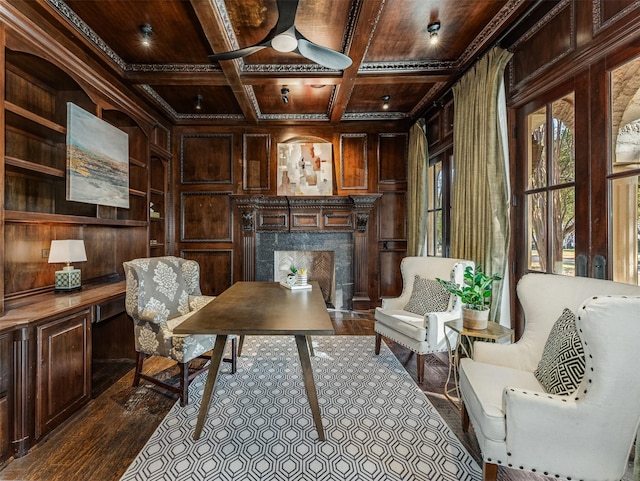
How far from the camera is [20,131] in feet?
7.57

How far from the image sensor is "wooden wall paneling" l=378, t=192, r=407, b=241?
468 centimetres

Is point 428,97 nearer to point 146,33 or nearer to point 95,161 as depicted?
point 146,33

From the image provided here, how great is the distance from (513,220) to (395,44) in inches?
78.8

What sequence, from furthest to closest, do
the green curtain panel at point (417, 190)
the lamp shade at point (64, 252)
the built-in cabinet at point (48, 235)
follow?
the green curtain panel at point (417, 190) → the lamp shade at point (64, 252) → the built-in cabinet at point (48, 235)

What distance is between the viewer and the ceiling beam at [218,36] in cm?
213

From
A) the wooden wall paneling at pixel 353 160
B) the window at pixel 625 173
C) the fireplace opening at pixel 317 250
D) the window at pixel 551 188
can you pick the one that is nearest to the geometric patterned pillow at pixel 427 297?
the window at pixel 551 188

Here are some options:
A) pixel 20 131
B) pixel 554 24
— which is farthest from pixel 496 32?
pixel 20 131

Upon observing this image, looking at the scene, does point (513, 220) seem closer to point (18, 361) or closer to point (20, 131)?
point (18, 361)

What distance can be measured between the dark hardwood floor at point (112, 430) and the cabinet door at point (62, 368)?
106 mm

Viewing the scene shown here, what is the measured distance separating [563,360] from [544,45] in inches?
89.1

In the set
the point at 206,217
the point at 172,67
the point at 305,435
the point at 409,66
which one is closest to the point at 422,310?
the point at 305,435

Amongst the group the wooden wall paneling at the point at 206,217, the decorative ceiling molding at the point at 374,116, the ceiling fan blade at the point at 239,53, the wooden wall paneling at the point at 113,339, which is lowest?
the wooden wall paneling at the point at 113,339

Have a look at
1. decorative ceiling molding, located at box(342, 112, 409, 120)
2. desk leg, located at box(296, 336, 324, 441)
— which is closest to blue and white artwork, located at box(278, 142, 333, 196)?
decorative ceiling molding, located at box(342, 112, 409, 120)

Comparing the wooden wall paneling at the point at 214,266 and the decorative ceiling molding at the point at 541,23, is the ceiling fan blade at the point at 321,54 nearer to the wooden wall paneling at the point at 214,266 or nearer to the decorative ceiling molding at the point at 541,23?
the decorative ceiling molding at the point at 541,23
